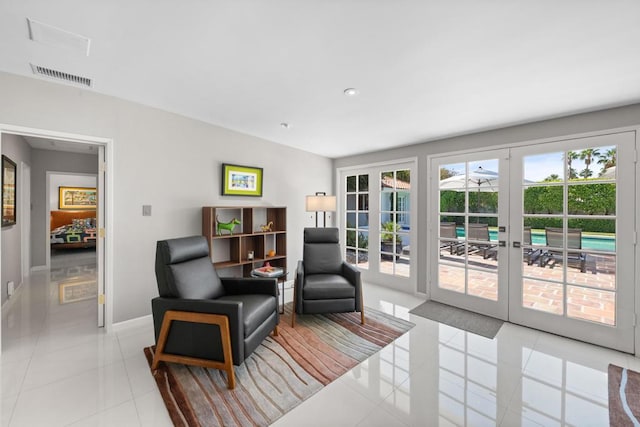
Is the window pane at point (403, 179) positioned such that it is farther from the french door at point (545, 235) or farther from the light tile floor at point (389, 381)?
the light tile floor at point (389, 381)

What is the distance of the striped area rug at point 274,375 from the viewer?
173 centimetres

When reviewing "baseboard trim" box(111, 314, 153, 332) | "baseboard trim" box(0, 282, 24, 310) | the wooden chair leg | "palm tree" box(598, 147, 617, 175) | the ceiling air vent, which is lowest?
"baseboard trim" box(111, 314, 153, 332)

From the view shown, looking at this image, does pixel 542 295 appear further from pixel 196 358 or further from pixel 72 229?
pixel 72 229

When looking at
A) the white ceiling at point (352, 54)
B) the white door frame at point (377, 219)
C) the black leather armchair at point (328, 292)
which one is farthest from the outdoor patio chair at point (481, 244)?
the black leather armchair at point (328, 292)

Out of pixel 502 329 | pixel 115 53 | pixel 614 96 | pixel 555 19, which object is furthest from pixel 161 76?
pixel 502 329

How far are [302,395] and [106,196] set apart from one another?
105 inches

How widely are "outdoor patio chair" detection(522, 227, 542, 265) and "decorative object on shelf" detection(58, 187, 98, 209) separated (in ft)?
33.8

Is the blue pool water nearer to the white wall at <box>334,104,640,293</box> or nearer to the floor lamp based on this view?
the white wall at <box>334,104,640,293</box>

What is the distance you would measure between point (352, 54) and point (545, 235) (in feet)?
9.22

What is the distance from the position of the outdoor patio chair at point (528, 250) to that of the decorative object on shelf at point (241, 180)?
3.38m

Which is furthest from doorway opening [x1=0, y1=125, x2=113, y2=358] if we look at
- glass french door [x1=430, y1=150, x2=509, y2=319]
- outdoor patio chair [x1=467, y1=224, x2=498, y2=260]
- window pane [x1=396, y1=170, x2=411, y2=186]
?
outdoor patio chair [x1=467, y1=224, x2=498, y2=260]

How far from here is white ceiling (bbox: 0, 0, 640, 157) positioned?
1.47m

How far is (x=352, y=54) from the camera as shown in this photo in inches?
73.2

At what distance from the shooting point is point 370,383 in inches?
80.5
